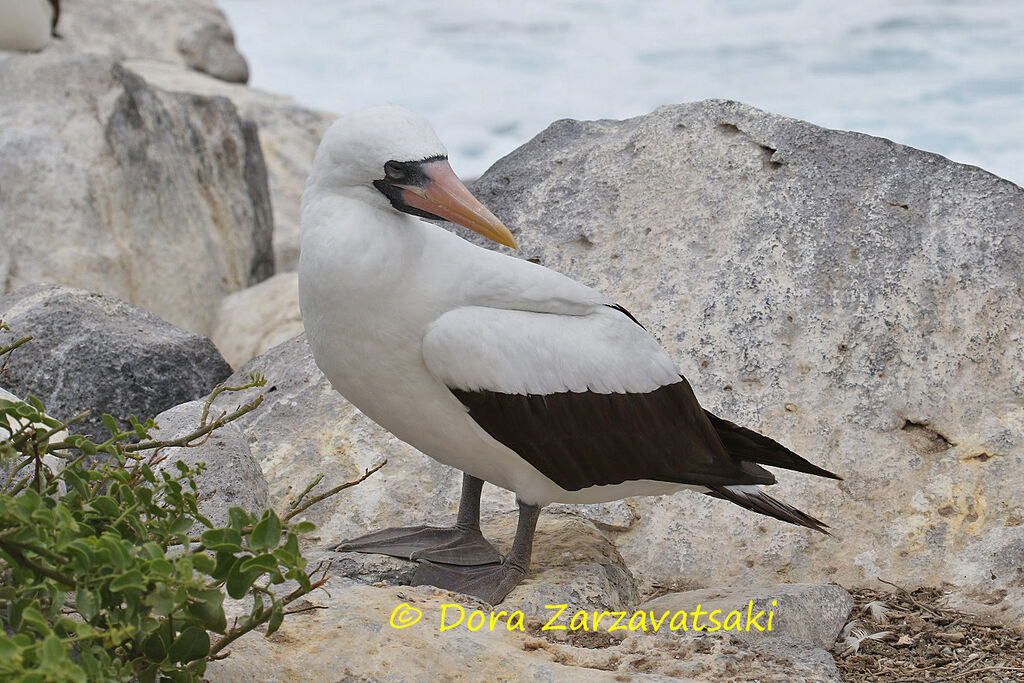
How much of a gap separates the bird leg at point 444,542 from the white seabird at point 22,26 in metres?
5.61

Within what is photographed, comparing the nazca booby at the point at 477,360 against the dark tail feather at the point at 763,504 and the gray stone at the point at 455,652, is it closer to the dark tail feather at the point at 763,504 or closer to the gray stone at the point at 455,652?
the dark tail feather at the point at 763,504

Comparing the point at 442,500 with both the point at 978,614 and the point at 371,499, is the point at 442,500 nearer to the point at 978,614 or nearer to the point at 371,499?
the point at 371,499

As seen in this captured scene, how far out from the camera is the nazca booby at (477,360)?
3354 mm

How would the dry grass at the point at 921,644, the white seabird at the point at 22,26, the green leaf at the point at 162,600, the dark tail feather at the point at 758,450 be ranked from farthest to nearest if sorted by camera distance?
the white seabird at the point at 22,26 < the dark tail feather at the point at 758,450 < the dry grass at the point at 921,644 < the green leaf at the point at 162,600

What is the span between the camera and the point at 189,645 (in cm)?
205

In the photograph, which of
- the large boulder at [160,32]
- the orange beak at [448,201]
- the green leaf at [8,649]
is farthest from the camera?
the large boulder at [160,32]

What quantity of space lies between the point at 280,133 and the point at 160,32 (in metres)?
3.88

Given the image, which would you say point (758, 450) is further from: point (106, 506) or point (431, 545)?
point (106, 506)

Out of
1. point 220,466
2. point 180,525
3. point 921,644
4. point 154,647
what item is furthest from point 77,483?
point 921,644

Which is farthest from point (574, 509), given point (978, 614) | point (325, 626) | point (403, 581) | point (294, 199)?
point (294, 199)

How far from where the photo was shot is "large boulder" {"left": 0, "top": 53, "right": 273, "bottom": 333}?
702cm

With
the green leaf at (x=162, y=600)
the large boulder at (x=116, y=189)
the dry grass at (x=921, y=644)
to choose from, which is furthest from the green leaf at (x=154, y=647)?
the large boulder at (x=116, y=189)

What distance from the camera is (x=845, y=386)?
457 centimetres

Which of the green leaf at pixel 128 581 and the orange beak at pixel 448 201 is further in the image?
the orange beak at pixel 448 201
